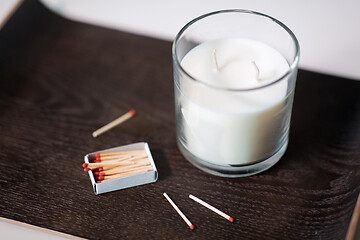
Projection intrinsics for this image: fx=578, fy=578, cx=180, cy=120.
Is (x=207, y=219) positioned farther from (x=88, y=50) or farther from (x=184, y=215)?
(x=88, y=50)

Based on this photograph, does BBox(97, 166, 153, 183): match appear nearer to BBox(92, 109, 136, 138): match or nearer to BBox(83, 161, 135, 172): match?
BBox(83, 161, 135, 172): match

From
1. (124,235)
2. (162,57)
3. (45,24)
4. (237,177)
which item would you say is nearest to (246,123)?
(237,177)

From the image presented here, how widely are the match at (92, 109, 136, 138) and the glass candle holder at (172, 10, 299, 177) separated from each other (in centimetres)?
13

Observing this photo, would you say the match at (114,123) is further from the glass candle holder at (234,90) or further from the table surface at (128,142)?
the glass candle holder at (234,90)

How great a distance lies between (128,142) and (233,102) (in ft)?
0.90

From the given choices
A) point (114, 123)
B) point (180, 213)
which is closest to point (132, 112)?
point (114, 123)

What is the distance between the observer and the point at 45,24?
52.5 inches

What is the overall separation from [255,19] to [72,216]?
46 centimetres

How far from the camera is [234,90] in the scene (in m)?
0.85

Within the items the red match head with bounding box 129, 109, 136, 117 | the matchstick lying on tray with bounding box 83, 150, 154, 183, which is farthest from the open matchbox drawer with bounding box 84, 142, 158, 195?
the red match head with bounding box 129, 109, 136, 117

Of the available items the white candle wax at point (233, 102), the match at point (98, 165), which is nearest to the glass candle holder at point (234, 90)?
the white candle wax at point (233, 102)

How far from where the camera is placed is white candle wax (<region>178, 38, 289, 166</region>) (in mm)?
883

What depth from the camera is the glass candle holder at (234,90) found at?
885 millimetres

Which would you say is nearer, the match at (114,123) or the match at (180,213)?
the match at (180,213)
